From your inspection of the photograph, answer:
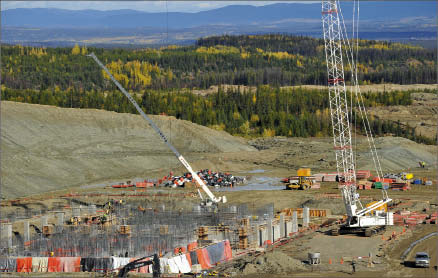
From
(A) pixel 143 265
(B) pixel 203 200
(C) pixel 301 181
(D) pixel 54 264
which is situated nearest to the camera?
(A) pixel 143 265

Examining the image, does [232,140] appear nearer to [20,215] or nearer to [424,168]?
[424,168]

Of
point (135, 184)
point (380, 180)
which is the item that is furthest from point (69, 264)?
point (380, 180)

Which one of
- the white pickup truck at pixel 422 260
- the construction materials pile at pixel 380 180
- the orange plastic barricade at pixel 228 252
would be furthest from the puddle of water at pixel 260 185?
the white pickup truck at pixel 422 260

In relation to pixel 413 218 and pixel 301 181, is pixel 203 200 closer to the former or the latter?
pixel 301 181

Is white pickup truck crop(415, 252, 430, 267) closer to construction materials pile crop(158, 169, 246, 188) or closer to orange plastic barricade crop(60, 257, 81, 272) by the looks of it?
orange plastic barricade crop(60, 257, 81, 272)

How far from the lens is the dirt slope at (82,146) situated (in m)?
90.5

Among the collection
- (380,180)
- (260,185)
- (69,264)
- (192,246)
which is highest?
(69,264)

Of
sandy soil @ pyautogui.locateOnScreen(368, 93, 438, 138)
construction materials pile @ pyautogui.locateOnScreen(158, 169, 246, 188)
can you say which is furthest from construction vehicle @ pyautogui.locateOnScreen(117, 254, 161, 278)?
sandy soil @ pyautogui.locateOnScreen(368, 93, 438, 138)

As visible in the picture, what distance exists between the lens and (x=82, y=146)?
349ft

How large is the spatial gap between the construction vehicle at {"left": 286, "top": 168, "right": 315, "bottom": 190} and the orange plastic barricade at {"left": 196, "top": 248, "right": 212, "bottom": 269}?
36.8 meters

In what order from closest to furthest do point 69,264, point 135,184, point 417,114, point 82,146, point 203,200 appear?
point 69,264 < point 203,200 < point 135,184 < point 82,146 < point 417,114

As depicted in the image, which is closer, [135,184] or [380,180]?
[380,180]

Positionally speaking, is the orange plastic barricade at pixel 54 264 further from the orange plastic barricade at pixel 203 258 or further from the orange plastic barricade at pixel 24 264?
the orange plastic barricade at pixel 203 258

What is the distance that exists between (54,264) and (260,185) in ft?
145
